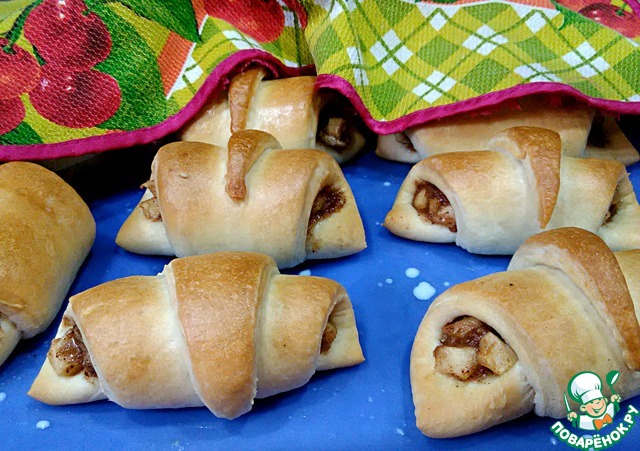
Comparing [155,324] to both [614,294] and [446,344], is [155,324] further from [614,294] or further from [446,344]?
[614,294]

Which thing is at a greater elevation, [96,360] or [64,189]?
[64,189]

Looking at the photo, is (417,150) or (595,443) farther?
(417,150)

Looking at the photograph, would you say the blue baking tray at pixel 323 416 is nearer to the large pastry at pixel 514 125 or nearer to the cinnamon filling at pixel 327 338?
the cinnamon filling at pixel 327 338

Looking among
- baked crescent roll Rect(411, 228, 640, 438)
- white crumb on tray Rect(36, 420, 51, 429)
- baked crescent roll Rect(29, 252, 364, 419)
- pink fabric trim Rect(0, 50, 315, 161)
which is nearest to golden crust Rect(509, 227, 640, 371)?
baked crescent roll Rect(411, 228, 640, 438)

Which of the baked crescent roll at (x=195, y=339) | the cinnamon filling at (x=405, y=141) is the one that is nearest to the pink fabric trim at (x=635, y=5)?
the cinnamon filling at (x=405, y=141)

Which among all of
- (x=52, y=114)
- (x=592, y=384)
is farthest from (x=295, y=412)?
(x=52, y=114)

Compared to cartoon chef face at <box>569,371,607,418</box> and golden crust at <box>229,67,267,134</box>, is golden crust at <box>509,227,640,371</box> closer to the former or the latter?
cartoon chef face at <box>569,371,607,418</box>
